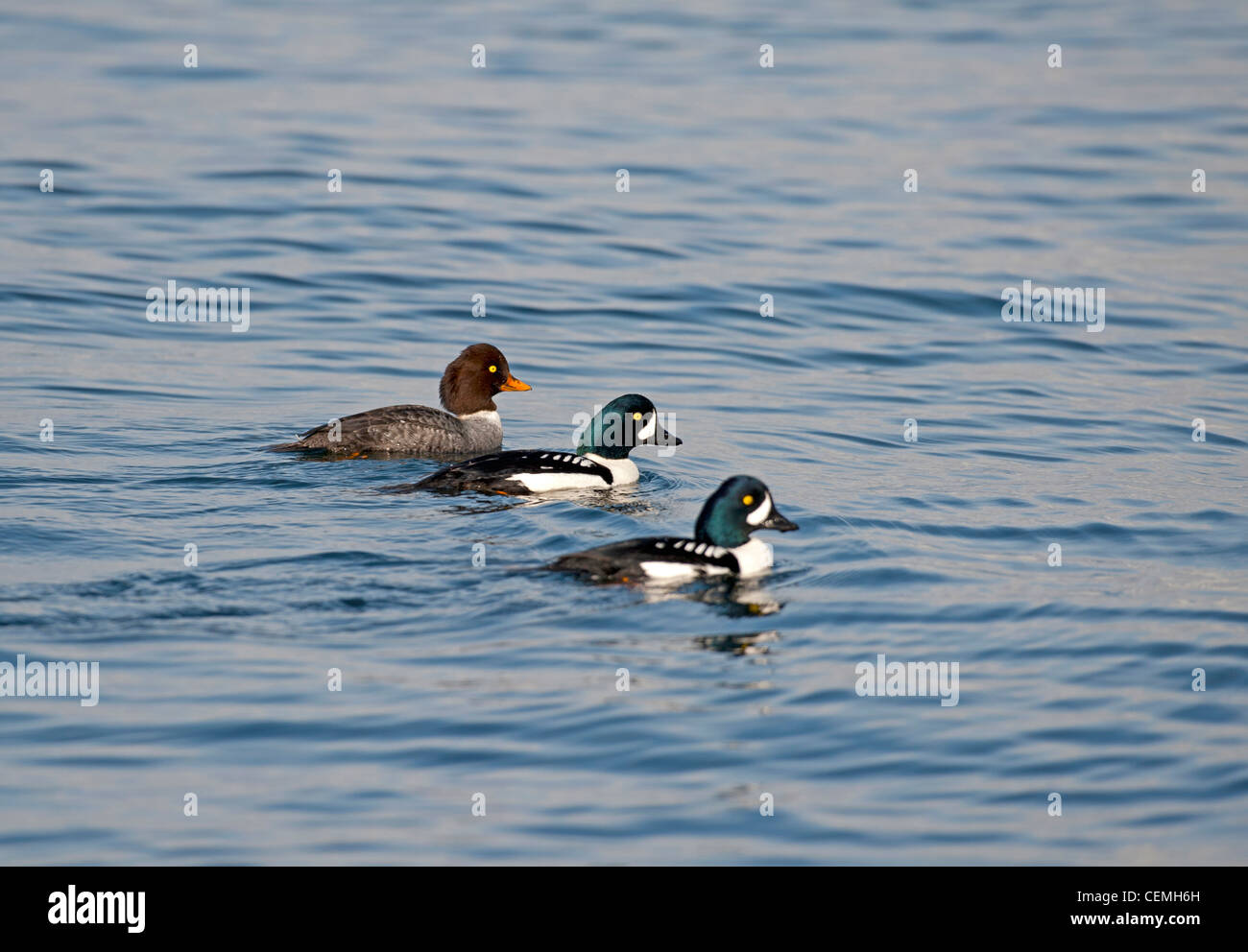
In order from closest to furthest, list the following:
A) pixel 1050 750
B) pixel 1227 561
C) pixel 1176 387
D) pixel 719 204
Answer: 1. pixel 1050 750
2. pixel 1227 561
3. pixel 1176 387
4. pixel 719 204

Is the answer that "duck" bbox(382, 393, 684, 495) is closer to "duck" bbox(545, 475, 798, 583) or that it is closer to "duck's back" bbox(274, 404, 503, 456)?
"duck's back" bbox(274, 404, 503, 456)

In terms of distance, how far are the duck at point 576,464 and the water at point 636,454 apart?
259 millimetres

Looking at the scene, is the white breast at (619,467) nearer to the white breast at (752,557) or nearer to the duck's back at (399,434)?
the duck's back at (399,434)

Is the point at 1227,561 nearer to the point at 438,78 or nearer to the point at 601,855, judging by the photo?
the point at 601,855

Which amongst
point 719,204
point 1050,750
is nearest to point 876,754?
point 1050,750

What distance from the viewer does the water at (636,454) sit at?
8383 millimetres

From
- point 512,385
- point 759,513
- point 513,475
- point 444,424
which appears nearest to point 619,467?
point 513,475

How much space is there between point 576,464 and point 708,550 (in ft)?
8.76

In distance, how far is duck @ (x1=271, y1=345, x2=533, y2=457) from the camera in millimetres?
14297

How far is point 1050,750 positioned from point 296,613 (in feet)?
15.3

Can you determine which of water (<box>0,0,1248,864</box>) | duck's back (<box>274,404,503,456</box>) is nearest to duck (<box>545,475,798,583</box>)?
water (<box>0,0,1248,864</box>)

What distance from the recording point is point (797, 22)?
38531 millimetres

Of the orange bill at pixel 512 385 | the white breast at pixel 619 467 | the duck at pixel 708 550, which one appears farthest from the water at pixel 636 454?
the orange bill at pixel 512 385

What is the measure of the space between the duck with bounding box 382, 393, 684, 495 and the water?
0.85 ft
